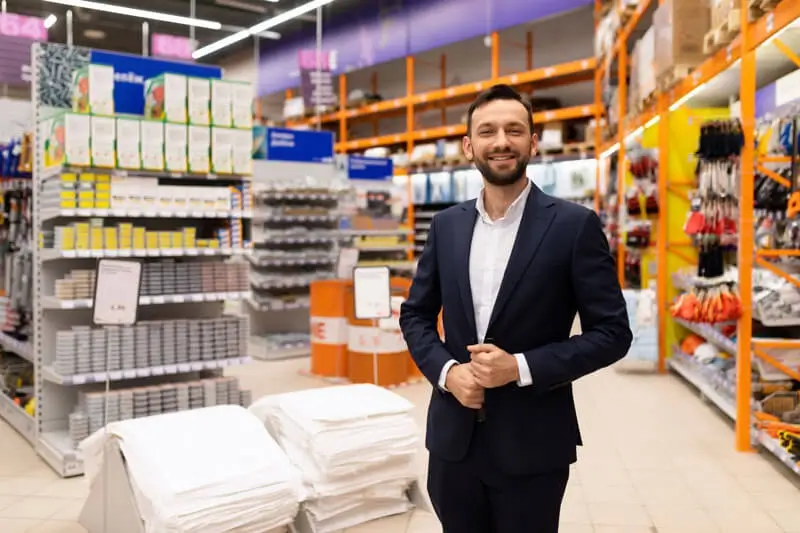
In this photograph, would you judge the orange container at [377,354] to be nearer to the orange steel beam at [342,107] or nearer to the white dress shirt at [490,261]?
the white dress shirt at [490,261]

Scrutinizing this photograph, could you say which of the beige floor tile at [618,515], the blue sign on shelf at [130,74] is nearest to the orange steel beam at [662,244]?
the beige floor tile at [618,515]

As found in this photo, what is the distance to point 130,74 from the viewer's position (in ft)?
16.9

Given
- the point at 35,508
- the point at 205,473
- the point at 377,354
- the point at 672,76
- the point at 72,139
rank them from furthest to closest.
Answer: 1. the point at 377,354
2. the point at 672,76
3. the point at 72,139
4. the point at 35,508
5. the point at 205,473

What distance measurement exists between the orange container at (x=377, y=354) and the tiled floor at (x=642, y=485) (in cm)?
104

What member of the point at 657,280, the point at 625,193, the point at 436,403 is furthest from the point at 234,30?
the point at 436,403

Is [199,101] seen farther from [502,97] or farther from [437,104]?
[437,104]

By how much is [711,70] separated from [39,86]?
4.66 m

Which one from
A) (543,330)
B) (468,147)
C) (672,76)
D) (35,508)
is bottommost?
(35,508)

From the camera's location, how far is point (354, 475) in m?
3.57

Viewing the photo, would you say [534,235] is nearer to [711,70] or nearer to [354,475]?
[354,475]

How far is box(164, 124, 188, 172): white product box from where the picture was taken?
493 cm

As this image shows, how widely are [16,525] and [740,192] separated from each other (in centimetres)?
466

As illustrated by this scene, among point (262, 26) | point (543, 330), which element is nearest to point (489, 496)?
point (543, 330)

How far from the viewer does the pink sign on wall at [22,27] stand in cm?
1128
